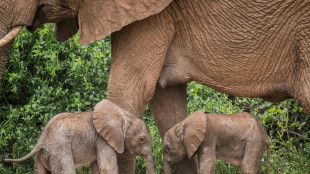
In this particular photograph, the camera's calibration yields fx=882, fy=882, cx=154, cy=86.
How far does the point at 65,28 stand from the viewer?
6.04m

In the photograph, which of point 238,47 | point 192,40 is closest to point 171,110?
point 192,40

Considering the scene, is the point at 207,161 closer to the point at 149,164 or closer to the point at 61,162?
the point at 149,164

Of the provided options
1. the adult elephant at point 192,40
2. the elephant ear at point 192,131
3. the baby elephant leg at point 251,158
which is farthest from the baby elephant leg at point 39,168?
the baby elephant leg at point 251,158

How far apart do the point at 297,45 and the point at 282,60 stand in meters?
0.15

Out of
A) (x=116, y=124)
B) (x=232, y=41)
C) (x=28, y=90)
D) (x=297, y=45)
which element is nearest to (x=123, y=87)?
(x=116, y=124)

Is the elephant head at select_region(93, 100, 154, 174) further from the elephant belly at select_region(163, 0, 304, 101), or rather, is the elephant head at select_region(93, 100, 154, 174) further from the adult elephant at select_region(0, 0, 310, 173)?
the elephant belly at select_region(163, 0, 304, 101)

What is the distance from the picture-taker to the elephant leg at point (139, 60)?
5492 millimetres

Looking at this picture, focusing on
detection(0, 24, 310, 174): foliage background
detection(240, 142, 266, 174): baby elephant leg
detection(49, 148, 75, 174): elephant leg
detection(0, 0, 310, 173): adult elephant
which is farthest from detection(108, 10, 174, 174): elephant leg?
detection(0, 24, 310, 174): foliage background

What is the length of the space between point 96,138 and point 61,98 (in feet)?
4.74

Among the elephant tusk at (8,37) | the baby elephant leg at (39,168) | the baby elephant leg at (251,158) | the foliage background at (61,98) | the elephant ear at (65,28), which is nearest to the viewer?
the elephant tusk at (8,37)

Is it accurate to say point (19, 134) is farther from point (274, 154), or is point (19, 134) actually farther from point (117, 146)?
point (274, 154)

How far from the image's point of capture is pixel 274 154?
7.00m

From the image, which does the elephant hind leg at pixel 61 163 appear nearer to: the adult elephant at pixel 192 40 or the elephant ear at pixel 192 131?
the adult elephant at pixel 192 40

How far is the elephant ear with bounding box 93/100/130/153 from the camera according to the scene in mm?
5469
